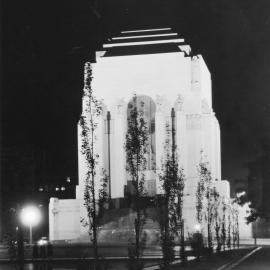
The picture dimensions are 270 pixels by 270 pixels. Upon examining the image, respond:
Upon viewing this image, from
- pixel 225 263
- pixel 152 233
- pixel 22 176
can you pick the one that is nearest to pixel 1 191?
pixel 22 176

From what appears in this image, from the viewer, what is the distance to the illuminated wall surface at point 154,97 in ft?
314

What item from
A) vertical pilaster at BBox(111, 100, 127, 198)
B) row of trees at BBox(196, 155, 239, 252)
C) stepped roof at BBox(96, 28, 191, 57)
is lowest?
row of trees at BBox(196, 155, 239, 252)

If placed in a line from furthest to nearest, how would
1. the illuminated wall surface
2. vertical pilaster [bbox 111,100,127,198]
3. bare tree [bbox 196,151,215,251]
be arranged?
1. vertical pilaster [bbox 111,100,127,198]
2. the illuminated wall surface
3. bare tree [bbox 196,151,215,251]

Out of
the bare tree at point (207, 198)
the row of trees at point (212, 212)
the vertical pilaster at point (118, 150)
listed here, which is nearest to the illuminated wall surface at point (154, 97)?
the vertical pilaster at point (118, 150)

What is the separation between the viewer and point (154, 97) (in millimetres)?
98062

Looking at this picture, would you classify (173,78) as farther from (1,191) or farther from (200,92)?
(1,191)

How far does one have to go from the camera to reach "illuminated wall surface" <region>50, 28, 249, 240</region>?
314 ft

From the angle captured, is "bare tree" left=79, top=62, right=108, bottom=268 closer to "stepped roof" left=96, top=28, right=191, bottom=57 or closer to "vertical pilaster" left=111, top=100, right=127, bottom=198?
"vertical pilaster" left=111, top=100, right=127, bottom=198

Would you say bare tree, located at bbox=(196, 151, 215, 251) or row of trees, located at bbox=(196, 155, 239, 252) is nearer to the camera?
bare tree, located at bbox=(196, 151, 215, 251)

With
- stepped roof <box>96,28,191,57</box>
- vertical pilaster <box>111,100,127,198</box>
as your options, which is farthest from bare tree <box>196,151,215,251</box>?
stepped roof <box>96,28,191,57</box>

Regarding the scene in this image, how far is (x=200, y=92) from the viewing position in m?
96.9

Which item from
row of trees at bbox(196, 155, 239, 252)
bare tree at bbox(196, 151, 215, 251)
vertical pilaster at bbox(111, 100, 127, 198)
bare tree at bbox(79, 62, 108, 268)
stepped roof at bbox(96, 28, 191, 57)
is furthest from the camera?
vertical pilaster at bbox(111, 100, 127, 198)

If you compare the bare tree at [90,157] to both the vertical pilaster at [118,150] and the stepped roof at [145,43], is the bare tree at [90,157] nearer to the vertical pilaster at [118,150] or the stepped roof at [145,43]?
the vertical pilaster at [118,150]

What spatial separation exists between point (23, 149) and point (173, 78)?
7570 centimetres
